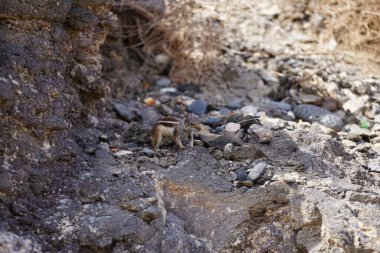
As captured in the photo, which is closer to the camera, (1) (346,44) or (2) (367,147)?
(2) (367,147)

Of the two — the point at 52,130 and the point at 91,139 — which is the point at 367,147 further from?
the point at 52,130

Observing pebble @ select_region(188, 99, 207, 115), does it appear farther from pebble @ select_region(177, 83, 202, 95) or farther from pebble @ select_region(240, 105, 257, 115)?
pebble @ select_region(177, 83, 202, 95)

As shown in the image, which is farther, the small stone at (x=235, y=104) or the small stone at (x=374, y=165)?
the small stone at (x=235, y=104)

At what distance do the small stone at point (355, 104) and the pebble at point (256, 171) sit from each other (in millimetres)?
1985

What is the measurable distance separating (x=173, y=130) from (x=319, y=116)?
66.8 inches

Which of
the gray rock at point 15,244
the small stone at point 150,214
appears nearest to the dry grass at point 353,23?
the small stone at point 150,214

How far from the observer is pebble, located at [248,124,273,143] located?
430cm

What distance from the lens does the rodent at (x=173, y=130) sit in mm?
4188

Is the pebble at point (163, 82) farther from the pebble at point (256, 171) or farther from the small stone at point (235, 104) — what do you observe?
the pebble at point (256, 171)

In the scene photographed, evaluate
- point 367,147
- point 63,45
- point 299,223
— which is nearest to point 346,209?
point 299,223

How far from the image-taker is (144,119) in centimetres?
492

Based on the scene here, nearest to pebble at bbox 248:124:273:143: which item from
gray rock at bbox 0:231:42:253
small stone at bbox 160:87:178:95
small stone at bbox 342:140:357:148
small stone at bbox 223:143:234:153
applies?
small stone at bbox 223:143:234:153

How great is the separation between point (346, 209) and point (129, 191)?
4.73 ft

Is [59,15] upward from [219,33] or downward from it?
upward
